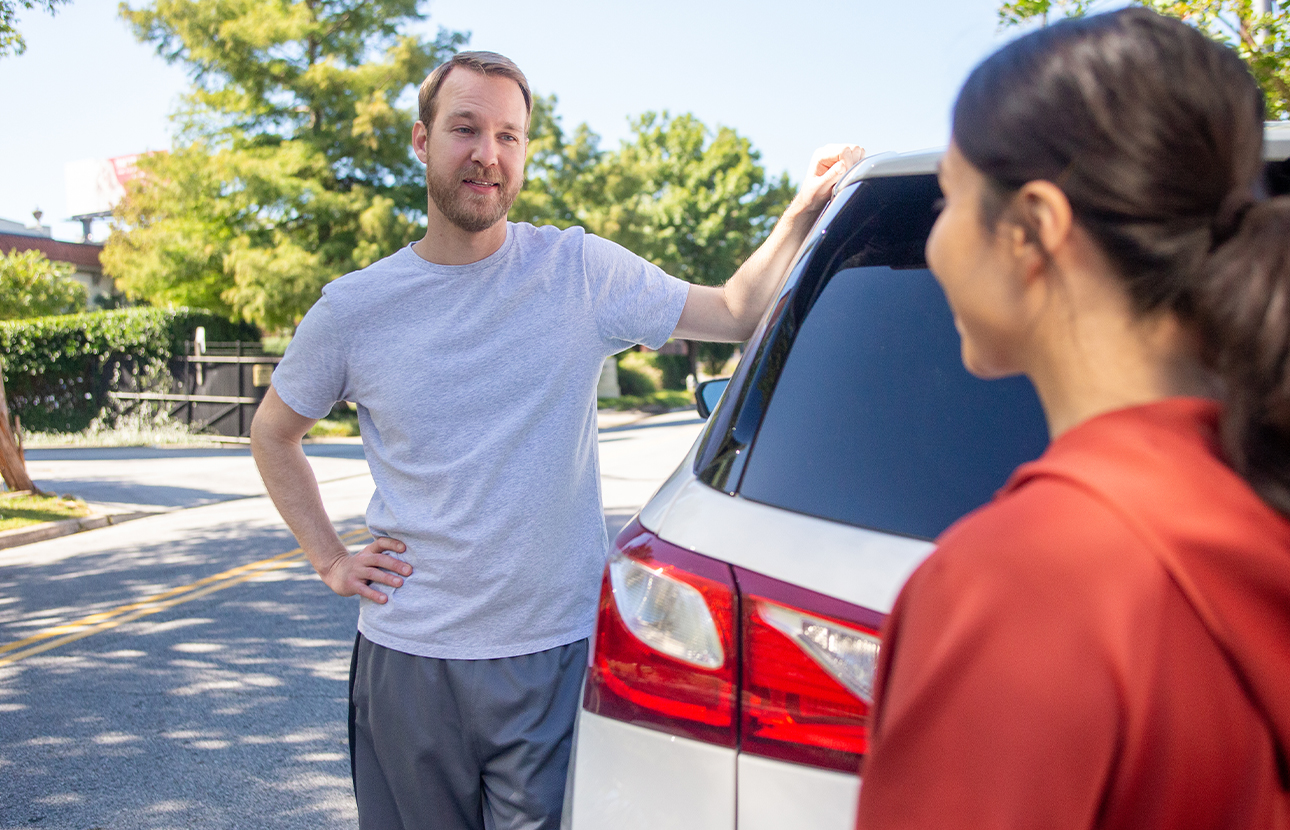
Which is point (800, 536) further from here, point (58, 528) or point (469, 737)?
point (58, 528)

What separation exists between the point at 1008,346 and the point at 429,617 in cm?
157

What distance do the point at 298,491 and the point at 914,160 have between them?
5.37ft

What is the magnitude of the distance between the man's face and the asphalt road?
8.16 feet

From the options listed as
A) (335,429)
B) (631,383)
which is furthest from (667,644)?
(631,383)

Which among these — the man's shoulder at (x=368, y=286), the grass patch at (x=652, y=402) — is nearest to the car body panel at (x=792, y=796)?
the man's shoulder at (x=368, y=286)

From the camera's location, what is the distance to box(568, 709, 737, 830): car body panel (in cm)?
141

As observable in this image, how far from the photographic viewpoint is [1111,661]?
2.22 feet

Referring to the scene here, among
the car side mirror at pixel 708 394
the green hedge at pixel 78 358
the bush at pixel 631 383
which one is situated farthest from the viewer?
the bush at pixel 631 383

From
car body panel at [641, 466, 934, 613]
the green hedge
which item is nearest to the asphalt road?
car body panel at [641, 466, 934, 613]

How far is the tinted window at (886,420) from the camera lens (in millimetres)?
1465

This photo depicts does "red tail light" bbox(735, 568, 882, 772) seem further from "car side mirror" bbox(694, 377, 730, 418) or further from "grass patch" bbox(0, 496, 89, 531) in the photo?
"grass patch" bbox(0, 496, 89, 531)

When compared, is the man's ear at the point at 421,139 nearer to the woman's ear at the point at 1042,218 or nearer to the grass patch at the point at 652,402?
the woman's ear at the point at 1042,218

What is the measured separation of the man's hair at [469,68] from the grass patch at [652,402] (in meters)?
31.3

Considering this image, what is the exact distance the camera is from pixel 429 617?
216cm
